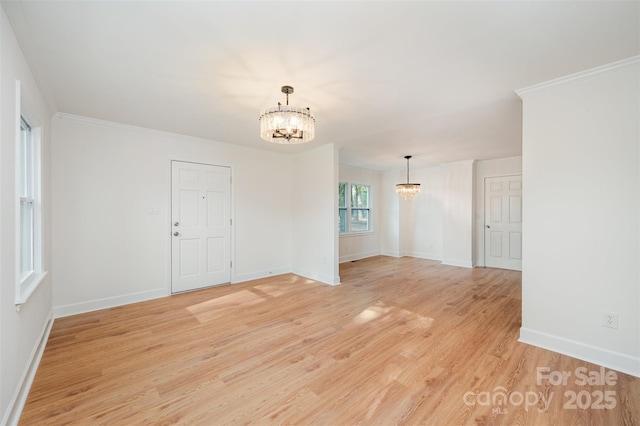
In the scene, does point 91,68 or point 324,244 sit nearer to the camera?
point 91,68

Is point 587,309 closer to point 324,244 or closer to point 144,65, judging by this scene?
point 324,244

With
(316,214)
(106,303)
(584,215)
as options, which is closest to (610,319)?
(584,215)

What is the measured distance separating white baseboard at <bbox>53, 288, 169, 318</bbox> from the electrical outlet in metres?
5.17

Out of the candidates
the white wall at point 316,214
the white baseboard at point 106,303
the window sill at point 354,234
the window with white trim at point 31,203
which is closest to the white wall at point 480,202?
the window sill at point 354,234

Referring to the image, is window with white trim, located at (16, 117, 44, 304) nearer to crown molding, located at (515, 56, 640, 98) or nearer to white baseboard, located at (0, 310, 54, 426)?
white baseboard, located at (0, 310, 54, 426)

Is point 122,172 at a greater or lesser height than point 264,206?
greater

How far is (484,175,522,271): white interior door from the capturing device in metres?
5.84

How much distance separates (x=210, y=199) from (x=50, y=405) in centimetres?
321

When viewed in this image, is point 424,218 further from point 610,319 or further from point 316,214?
point 610,319

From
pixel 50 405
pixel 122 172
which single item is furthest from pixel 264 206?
pixel 50 405

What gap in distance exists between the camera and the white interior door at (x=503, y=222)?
19.2 feet

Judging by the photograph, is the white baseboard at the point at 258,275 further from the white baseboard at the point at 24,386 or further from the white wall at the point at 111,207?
the white baseboard at the point at 24,386

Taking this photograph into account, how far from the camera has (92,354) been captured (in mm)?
2475

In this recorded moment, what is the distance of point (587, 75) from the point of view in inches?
91.4
